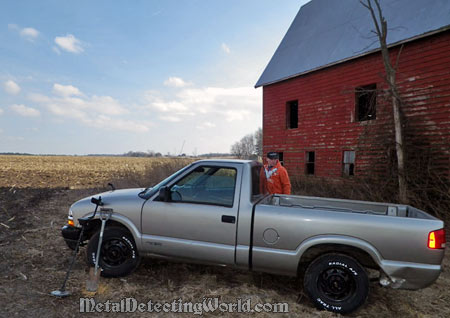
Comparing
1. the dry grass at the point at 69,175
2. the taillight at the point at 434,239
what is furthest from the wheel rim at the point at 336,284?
the dry grass at the point at 69,175

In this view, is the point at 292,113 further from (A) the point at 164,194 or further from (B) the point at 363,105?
(A) the point at 164,194

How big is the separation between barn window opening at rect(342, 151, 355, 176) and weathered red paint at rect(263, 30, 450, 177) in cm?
21

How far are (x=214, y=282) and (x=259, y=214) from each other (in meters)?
1.32

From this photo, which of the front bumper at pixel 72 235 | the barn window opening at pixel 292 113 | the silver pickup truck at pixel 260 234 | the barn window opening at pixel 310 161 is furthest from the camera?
the barn window opening at pixel 292 113

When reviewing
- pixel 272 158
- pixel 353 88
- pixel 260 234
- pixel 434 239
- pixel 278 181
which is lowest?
pixel 260 234

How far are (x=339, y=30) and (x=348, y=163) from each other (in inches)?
251

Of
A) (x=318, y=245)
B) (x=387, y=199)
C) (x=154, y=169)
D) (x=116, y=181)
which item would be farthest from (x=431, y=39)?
(x=116, y=181)

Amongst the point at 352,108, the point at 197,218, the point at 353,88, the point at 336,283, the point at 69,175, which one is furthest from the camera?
the point at 69,175

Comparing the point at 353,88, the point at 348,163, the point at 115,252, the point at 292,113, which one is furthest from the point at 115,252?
the point at 292,113

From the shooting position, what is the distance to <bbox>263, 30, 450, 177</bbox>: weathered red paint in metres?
9.20

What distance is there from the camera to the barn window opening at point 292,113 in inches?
589

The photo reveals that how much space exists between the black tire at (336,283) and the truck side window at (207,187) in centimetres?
129

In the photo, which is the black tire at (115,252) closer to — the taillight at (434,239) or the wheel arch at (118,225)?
the wheel arch at (118,225)

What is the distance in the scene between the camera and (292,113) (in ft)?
55.1
